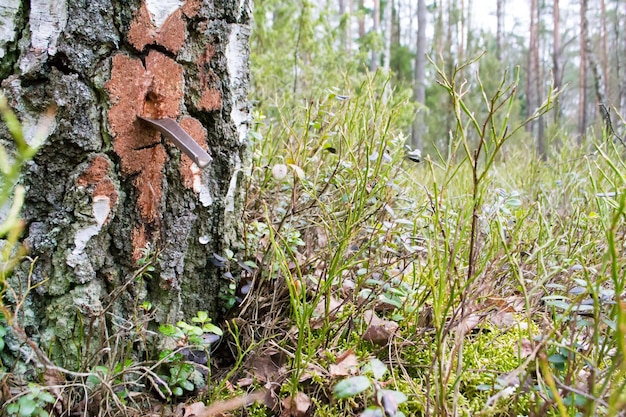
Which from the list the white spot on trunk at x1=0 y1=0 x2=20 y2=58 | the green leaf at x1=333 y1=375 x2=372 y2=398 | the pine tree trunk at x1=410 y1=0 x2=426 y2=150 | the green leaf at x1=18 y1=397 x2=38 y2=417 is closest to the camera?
the green leaf at x1=333 y1=375 x2=372 y2=398

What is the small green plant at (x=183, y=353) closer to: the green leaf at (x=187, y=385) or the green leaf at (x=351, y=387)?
the green leaf at (x=187, y=385)

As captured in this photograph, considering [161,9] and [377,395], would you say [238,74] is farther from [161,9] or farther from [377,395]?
[377,395]

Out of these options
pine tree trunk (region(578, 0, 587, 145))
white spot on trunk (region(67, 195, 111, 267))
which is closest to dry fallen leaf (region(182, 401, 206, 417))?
white spot on trunk (region(67, 195, 111, 267))

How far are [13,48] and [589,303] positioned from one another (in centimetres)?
131

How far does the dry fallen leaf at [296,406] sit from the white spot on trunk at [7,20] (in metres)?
0.96

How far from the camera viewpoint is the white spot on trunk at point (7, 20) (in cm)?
86

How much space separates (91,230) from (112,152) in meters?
0.18

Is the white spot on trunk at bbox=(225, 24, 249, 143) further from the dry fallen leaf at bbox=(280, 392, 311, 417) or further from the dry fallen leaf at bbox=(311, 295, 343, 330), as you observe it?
the dry fallen leaf at bbox=(280, 392, 311, 417)

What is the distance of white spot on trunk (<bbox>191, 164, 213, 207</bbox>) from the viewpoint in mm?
1071

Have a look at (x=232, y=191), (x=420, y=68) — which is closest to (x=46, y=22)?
(x=232, y=191)

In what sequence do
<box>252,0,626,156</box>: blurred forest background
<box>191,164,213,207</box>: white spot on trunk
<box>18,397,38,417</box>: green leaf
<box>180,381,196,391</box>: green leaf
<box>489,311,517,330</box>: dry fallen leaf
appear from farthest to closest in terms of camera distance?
<box>252,0,626,156</box>: blurred forest background, <box>489,311,517,330</box>: dry fallen leaf, <box>191,164,213,207</box>: white spot on trunk, <box>180,381,196,391</box>: green leaf, <box>18,397,38,417</box>: green leaf

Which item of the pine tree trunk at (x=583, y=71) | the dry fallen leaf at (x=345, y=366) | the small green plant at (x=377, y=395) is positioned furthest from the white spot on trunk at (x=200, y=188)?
the pine tree trunk at (x=583, y=71)

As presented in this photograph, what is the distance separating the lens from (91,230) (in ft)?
3.07

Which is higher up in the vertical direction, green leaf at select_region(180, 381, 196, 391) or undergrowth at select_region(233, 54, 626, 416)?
undergrowth at select_region(233, 54, 626, 416)
